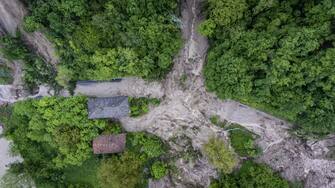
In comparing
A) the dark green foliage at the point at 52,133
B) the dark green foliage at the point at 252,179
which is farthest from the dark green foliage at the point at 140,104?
the dark green foliage at the point at 252,179

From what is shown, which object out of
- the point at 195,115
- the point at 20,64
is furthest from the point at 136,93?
the point at 20,64

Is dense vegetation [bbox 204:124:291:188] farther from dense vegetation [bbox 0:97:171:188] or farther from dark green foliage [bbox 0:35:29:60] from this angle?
dark green foliage [bbox 0:35:29:60]

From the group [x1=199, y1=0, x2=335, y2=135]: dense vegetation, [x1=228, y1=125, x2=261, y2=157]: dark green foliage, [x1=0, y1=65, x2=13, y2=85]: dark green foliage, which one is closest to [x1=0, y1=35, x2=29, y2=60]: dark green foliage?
[x1=0, y1=65, x2=13, y2=85]: dark green foliage

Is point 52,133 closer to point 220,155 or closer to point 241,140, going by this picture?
point 220,155

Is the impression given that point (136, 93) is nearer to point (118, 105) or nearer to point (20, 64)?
point (118, 105)

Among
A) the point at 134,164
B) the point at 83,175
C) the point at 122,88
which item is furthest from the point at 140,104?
the point at 83,175

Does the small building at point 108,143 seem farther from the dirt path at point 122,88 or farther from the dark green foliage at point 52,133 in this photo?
the dirt path at point 122,88

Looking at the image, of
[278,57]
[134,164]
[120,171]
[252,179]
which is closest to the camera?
[278,57]
